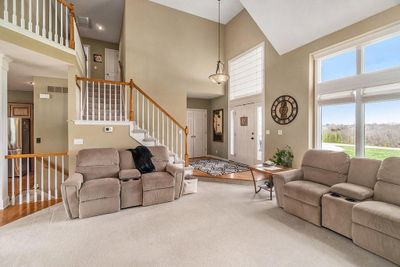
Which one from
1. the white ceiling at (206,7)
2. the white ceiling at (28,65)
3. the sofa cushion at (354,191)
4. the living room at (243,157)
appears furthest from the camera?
the white ceiling at (206,7)

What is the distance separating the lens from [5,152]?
11.4ft

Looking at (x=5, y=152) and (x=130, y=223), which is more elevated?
(x=5, y=152)

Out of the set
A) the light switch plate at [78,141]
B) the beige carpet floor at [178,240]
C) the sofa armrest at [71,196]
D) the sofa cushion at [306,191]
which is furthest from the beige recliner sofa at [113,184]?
the sofa cushion at [306,191]

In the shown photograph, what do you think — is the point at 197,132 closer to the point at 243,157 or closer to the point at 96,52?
the point at 243,157

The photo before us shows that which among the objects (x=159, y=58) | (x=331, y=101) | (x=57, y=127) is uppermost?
Result: (x=159, y=58)

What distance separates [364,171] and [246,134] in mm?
3863

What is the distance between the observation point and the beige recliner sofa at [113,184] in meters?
2.91

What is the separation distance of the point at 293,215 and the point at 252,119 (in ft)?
11.8

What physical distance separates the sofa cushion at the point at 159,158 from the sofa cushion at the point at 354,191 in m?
3.06

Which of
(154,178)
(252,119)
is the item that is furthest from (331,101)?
(154,178)

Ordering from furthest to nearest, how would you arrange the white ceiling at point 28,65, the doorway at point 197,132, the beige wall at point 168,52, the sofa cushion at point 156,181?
the doorway at point 197,132 < the beige wall at point 168,52 < the sofa cushion at point 156,181 < the white ceiling at point 28,65

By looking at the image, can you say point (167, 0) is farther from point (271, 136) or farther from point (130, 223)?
point (130, 223)

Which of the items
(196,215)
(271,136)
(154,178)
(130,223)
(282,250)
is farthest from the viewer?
(271,136)

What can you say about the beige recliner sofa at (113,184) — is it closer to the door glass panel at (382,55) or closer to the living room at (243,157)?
the living room at (243,157)
